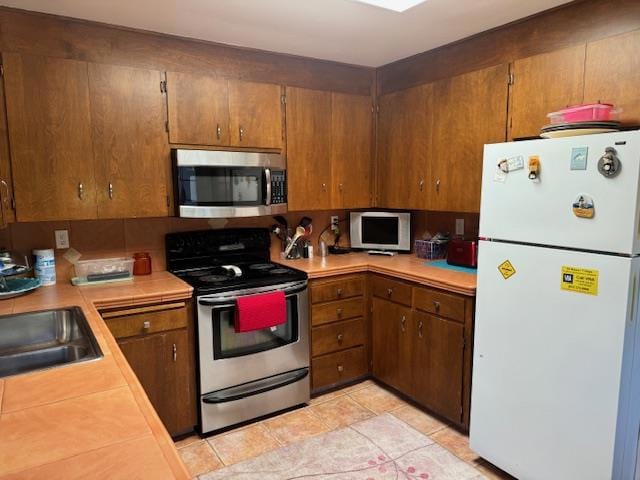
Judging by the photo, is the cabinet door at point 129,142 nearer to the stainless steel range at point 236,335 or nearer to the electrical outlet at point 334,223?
the stainless steel range at point 236,335

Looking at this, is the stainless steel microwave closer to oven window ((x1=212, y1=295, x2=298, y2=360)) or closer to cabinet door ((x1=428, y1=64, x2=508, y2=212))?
oven window ((x1=212, y1=295, x2=298, y2=360))

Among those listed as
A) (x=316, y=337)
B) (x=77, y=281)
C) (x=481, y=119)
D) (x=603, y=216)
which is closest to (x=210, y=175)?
(x=77, y=281)

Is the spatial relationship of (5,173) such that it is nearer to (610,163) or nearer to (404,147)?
(404,147)

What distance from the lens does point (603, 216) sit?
1.64 metres

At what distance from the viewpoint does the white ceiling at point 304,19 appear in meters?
2.17

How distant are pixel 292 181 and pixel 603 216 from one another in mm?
1921

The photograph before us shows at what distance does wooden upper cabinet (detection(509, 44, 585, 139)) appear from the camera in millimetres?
2168

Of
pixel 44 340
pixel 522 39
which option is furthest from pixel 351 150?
pixel 44 340

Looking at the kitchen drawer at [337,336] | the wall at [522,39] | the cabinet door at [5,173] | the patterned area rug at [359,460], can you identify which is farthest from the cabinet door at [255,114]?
the patterned area rug at [359,460]

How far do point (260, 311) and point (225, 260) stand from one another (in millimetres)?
656

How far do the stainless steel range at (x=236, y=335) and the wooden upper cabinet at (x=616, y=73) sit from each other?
1873 millimetres

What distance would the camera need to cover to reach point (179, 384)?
8.02ft

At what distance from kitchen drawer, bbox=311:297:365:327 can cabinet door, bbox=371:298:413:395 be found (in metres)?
0.11

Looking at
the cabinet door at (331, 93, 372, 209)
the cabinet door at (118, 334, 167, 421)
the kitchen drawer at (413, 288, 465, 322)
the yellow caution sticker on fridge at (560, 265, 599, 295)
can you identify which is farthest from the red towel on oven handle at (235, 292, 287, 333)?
the yellow caution sticker on fridge at (560, 265, 599, 295)
